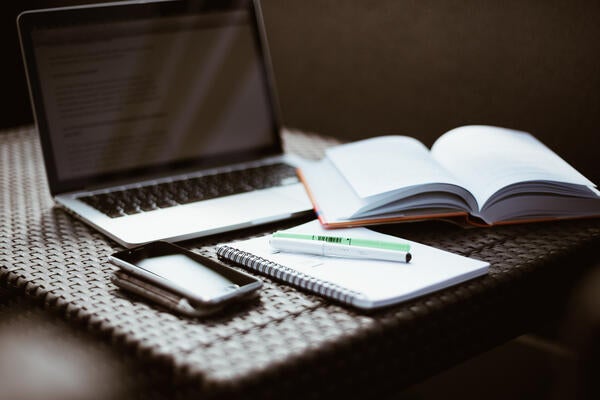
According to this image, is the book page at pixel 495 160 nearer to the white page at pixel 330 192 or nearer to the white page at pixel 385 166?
the white page at pixel 385 166

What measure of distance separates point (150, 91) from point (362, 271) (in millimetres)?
534

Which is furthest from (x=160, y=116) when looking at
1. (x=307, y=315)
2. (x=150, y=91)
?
(x=307, y=315)

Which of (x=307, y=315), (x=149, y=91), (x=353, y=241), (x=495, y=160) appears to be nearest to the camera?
(x=307, y=315)

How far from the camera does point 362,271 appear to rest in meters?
0.72

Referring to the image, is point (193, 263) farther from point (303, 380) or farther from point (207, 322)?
point (303, 380)

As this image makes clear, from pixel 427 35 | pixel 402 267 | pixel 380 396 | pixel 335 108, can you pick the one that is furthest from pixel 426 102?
pixel 380 396

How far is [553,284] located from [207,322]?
430mm

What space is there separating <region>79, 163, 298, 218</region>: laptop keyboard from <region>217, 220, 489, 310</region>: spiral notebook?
0.18 meters

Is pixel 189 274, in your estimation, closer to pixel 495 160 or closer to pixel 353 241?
pixel 353 241

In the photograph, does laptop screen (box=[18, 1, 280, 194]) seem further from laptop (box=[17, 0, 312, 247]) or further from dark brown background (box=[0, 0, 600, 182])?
dark brown background (box=[0, 0, 600, 182])

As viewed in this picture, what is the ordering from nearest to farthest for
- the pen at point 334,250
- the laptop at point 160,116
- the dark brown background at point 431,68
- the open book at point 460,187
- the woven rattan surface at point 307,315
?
1. the woven rattan surface at point 307,315
2. the pen at point 334,250
3. the open book at point 460,187
4. the laptop at point 160,116
5. the dark brown background at point 431,68

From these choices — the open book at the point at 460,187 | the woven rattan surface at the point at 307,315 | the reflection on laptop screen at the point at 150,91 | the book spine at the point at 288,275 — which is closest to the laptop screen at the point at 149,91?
the reflection on laptop screen at the point at 150,91

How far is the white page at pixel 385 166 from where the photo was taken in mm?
848

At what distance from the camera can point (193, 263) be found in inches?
29.0
